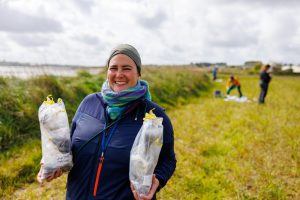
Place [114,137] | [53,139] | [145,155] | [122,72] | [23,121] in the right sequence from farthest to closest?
[23,121], [122,72], [114,137], [53,139], [145,155]

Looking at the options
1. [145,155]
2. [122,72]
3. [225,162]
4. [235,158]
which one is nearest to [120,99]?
[122,72]

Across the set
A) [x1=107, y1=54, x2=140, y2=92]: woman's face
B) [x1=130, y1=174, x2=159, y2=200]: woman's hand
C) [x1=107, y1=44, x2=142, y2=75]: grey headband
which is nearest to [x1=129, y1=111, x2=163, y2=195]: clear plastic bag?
[x1=130, y1=174, x2=159, y2=200]: woman's hand

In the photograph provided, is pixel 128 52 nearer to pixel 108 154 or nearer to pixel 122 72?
pixel 122 72

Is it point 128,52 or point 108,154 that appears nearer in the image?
point 108,154

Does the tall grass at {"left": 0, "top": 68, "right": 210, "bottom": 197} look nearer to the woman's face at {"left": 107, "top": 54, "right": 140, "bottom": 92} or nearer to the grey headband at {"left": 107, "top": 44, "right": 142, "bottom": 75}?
the woman's face at {"left": 107, "top": 54, "right": 140, "bottom": 92}

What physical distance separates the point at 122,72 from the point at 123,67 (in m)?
0.04

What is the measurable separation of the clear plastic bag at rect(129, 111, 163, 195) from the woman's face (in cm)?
47

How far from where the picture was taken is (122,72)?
227 cm

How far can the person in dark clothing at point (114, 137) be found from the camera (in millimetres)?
2113

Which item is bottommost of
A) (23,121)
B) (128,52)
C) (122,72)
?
(23,121)

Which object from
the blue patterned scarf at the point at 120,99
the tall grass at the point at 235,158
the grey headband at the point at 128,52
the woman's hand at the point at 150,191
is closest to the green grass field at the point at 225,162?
the tall grass at the point at 235,158

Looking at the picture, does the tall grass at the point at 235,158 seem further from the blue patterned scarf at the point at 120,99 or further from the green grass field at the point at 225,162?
the blue patterned scarf at the point at 120,99

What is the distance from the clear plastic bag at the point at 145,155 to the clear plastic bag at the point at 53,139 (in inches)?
21.0

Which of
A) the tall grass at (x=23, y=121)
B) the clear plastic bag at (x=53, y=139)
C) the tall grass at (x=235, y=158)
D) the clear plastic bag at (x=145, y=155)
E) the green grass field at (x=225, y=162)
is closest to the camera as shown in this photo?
the clear plastic bag at (x=145, y=155)
